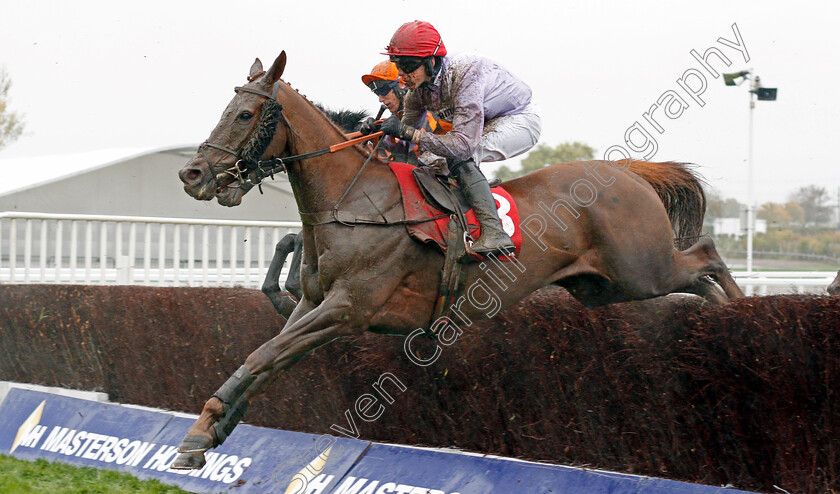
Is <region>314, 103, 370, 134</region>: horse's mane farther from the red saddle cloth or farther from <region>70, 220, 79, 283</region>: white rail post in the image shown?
<region>70, 220, 79, 283</region>: white rail post

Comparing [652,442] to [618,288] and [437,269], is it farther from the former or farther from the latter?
[437,269]

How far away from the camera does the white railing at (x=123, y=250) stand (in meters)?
7.64

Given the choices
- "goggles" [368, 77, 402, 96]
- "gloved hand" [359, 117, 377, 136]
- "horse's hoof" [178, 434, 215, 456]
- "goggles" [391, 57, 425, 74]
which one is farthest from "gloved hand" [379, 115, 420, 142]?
"horse's hoof" [178, 434, 215, 456]

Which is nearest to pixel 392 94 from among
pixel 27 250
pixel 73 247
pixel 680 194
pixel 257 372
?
pixel 680 194

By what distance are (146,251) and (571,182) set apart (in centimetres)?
497

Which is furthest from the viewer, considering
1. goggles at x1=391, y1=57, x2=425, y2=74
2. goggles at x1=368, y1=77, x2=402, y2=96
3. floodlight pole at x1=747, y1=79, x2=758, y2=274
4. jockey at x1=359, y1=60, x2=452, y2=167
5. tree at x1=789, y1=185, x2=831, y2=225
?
tree at x1=789, y1=185, x2=831, y2=225

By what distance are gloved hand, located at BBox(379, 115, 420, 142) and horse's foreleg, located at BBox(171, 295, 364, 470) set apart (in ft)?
2.62

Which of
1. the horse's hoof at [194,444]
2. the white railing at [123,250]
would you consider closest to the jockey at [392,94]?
the horse's hoof at [194,444]

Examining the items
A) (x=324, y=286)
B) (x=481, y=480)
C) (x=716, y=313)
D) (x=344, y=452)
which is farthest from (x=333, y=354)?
(x=716, y=313)

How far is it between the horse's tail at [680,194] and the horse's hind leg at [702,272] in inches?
13.0

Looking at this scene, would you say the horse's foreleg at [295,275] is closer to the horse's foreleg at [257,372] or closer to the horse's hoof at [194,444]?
the horse's foreleg at [257,372]

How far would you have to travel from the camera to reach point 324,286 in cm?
379

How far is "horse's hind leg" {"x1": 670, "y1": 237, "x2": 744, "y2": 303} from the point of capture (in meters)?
4.51

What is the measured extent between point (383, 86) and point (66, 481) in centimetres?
284
